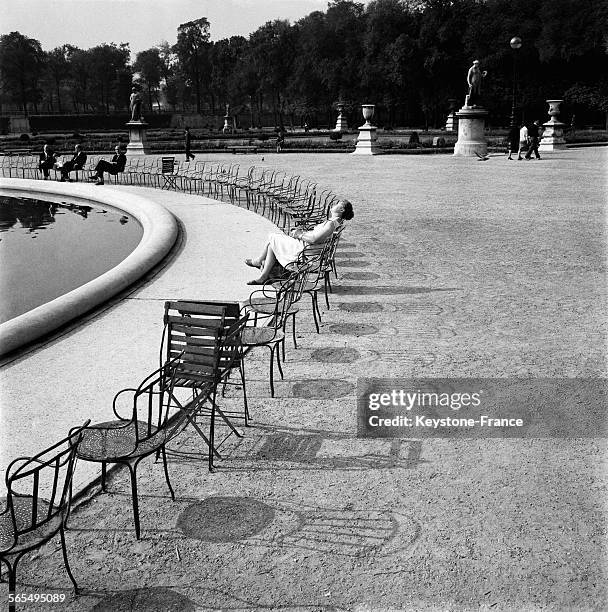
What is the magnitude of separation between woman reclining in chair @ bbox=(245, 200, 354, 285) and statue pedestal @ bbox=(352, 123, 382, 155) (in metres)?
29.6

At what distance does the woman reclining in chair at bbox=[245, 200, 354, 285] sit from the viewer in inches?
336

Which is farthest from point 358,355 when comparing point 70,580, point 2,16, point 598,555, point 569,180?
point 569,180

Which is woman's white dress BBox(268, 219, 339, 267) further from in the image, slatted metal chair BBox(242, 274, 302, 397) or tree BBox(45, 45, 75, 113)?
tree BBox(45, 45, 75, 113)

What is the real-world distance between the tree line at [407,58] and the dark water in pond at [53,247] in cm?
4029

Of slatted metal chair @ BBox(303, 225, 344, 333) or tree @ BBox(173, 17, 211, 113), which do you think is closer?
slatted metal chair @ BBox(303, 225, 344, 333)

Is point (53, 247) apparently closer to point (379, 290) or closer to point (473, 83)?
point (379, 290)

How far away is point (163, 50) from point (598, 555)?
391 ft

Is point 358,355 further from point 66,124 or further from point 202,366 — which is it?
point 66,124

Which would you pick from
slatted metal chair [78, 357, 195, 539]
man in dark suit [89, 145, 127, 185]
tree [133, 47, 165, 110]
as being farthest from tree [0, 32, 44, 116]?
slatted metal chair [78, 357, 195, 539]

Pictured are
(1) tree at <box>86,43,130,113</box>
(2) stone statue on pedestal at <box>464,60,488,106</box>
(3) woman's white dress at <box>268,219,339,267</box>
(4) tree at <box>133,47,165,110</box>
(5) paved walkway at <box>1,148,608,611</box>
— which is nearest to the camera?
(5) paved walkway at <box>1,148,608,611</box>

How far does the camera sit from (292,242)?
28.2 ft

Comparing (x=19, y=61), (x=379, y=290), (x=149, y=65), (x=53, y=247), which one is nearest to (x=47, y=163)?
(x=53, y=247)

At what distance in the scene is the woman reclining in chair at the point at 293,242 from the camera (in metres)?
8.55

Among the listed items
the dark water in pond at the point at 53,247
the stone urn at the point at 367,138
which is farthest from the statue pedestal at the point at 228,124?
the dark water in pond at the point at 53,247
